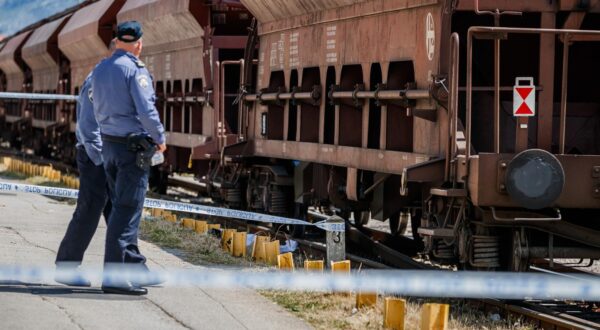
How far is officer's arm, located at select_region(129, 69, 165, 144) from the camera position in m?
9.11

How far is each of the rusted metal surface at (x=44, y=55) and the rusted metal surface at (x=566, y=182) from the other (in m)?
27.3

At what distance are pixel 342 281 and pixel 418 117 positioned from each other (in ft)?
7.72

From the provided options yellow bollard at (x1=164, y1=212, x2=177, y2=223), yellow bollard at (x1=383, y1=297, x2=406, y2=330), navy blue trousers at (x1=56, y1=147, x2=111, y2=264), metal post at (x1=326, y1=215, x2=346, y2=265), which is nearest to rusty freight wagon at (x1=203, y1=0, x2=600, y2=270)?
metal post at (x1=326, y1=215, x2=346, y2=265)

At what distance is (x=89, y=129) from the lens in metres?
9.93

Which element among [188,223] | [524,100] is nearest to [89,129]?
[524,100]

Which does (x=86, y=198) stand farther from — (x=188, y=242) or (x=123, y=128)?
(x=188, y=242)

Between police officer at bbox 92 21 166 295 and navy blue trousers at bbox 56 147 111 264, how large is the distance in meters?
0.38

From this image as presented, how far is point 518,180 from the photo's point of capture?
32.7ft

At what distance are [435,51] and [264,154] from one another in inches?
257

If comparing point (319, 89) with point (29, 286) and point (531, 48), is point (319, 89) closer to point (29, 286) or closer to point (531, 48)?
point (531, 48)

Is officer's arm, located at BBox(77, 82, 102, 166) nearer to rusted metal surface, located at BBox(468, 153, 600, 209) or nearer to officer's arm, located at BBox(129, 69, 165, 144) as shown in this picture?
officer's arm, located at BBox(129, 69, 165, 144)

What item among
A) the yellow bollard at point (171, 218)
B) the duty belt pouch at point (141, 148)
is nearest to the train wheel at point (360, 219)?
the yellow bollard at point (171, 218)

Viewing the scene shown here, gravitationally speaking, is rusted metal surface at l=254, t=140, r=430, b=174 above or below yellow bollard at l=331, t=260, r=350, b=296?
above

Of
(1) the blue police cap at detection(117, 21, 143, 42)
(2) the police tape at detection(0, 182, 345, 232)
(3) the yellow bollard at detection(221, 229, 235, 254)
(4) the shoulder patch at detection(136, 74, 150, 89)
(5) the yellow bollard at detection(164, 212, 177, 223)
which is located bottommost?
(5) the yellow bollard at detection(164, 212, 177, 223)
